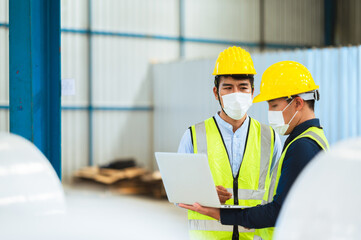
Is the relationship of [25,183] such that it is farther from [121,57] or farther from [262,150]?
[121,57]

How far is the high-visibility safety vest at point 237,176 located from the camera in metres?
3.15

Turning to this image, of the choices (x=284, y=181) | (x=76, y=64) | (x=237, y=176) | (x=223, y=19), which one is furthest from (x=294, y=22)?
(x=284, y=181)

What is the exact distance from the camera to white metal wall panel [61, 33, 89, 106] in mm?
11211

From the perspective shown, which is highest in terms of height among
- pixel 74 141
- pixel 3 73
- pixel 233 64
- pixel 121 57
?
pixel 121 57

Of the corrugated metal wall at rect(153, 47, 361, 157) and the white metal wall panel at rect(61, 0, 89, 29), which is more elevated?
the white metal wall panel at rect(61, 0, 89, 29)

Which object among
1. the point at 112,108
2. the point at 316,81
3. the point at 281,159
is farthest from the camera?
the point at 112,108

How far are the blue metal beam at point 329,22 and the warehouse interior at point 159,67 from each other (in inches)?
1.2

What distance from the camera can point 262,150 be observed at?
10.5 ft

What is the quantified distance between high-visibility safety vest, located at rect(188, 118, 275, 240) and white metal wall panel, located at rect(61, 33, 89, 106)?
842cm

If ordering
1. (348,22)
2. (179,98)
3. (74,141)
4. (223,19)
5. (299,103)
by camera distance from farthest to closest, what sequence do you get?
(348,22)
(223,19)
(74,141)
(179,98)
(299,103)

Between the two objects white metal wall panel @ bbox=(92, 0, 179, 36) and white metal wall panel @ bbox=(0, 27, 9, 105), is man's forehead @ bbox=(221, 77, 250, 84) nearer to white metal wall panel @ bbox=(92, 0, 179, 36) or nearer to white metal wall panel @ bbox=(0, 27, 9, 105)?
white metal wall panel @ bbox=(0, 27, 9, 105)

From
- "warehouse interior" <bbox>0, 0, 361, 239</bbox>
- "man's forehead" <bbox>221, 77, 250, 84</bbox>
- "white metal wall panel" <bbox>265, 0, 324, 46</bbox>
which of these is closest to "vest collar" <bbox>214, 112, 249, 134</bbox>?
"man's forehead" <bbox>221, 77, 250, 84</bbox>

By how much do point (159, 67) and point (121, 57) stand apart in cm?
96

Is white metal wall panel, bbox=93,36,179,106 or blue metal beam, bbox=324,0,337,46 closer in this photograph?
white metal wall panel, bbox=93,36,179,106
